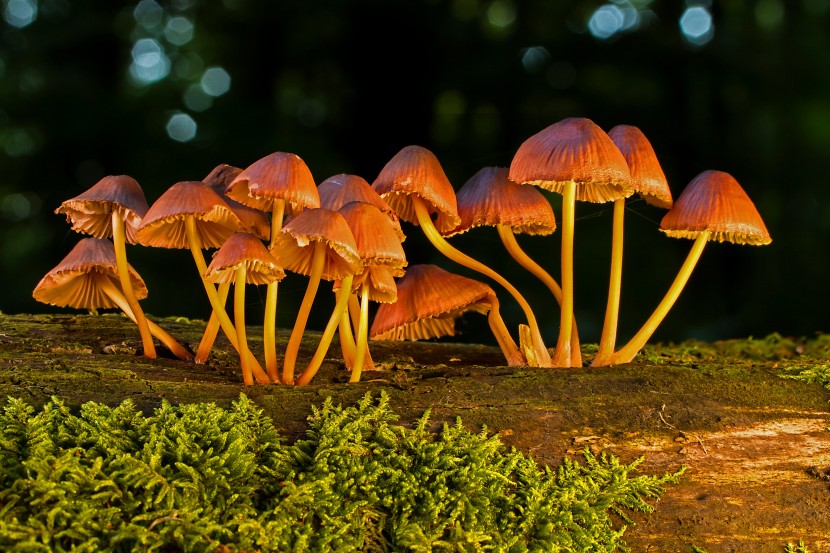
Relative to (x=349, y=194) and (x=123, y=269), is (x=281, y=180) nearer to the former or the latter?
(x=349, y=194)

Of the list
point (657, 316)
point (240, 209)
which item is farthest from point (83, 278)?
point (657, 316)

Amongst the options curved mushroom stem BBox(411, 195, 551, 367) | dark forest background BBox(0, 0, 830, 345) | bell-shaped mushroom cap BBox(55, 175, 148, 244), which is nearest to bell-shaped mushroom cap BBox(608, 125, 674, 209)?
curved mushroom stem BBox(411, 195, 551, 367)

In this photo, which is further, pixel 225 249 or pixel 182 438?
pixel 225 249

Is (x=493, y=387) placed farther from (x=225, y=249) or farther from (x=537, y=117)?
(x=537, y=117)

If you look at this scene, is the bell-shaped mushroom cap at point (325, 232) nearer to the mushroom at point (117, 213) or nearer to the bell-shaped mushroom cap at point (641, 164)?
the mushroom at point (117, 213)

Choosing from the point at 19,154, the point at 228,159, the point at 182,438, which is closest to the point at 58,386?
the point at 182,438

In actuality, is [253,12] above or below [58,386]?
above
